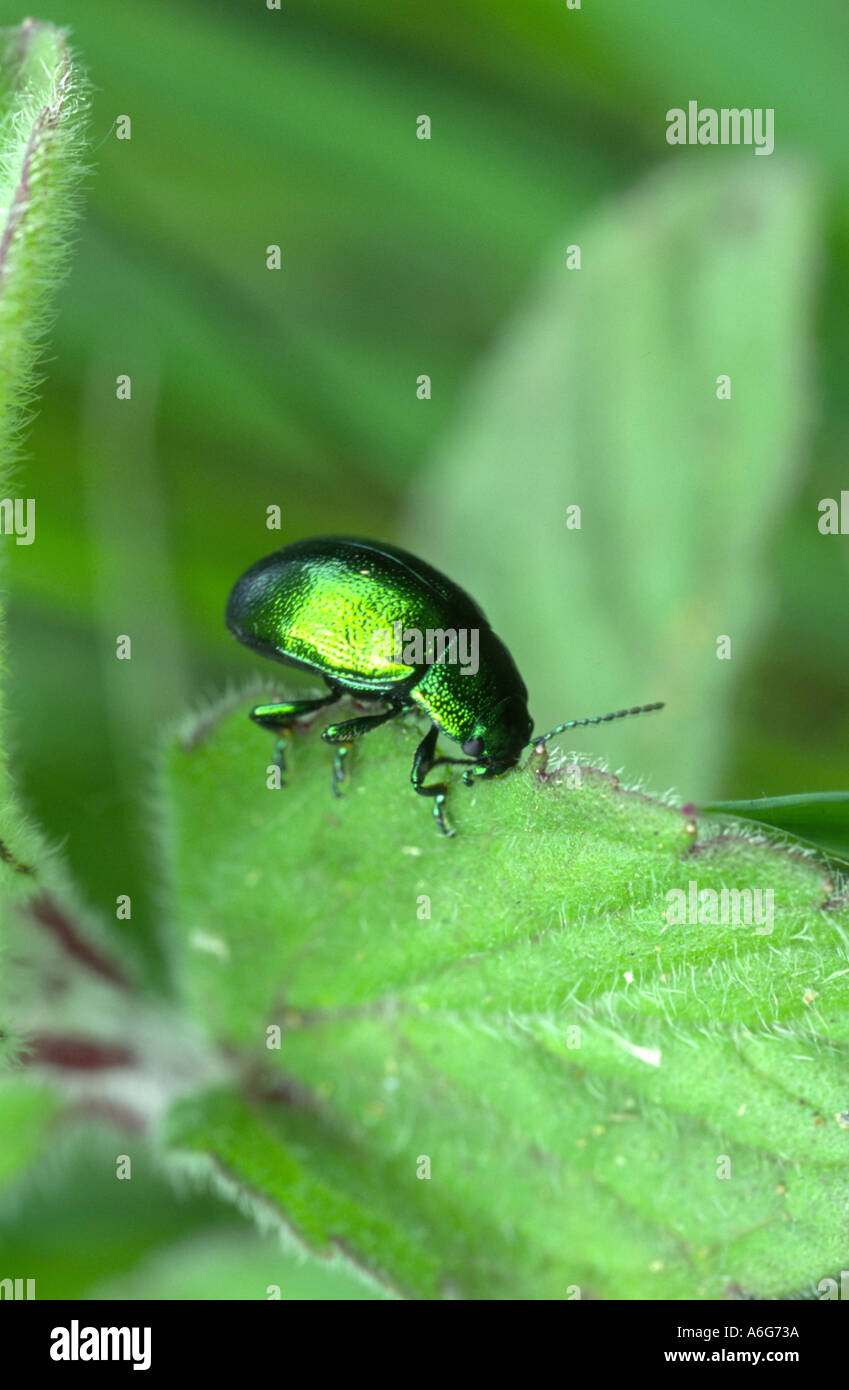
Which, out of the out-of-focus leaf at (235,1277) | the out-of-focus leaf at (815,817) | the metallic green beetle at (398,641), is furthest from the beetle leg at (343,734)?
the out-of-focus leaf at (235,1277)

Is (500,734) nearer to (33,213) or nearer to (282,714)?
(282,714)

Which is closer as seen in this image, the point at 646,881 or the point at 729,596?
the point at 646,881

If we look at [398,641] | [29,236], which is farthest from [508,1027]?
[29,236]

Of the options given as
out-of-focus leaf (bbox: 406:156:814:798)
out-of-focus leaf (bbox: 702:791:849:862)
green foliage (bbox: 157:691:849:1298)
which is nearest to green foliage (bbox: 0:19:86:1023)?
green foliage (bbox: 157:691:849:1298)

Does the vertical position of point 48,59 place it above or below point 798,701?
above
